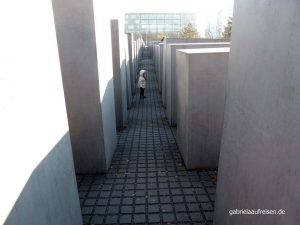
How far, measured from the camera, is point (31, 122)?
2.61 meters

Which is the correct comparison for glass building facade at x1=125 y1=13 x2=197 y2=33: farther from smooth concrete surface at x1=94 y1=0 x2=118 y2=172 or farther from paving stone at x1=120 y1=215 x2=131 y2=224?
paving stone at x1=120 y1=215 x2=131 y2=224

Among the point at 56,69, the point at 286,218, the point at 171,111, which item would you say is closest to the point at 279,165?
the point at 286,218

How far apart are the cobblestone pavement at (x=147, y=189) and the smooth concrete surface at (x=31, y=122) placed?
1572 millimetres

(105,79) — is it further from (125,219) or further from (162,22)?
(162,22)

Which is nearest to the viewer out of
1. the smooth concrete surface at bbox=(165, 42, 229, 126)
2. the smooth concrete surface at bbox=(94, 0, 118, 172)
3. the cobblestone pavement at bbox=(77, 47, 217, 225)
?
the cobblestone pavement at bbox=(77, 47, 217, 225)

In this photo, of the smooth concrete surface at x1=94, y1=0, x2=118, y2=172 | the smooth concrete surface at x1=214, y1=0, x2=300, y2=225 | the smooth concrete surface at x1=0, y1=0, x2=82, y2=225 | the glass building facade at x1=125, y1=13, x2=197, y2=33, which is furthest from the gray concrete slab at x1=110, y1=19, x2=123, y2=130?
the glass building facade at x1=125, y1=13, x2=197, y2=33

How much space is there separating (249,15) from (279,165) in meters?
1.53

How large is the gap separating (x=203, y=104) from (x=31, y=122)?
4219mm

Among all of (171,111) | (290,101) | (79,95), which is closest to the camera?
(290,101)

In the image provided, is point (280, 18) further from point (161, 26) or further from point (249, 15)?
point (161, 26)

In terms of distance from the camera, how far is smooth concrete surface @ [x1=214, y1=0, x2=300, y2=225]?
1978 mm

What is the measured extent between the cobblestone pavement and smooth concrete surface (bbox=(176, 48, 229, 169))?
0.46 m

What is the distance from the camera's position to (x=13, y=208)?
2.16 metres

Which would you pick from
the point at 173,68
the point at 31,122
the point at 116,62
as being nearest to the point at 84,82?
the point at 116,62
